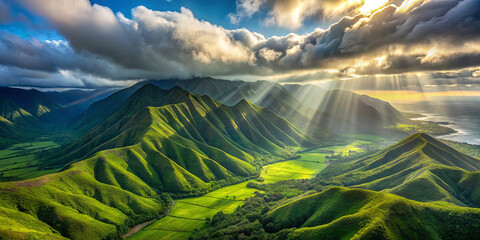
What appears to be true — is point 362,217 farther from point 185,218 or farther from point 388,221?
point 185,218

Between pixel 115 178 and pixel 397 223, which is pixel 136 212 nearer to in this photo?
pixel 115 178

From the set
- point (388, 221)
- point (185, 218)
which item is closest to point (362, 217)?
point (388, 221)

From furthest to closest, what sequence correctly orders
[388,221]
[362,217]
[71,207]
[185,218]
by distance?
[185,218], [71,207], [362,217], [388,221]

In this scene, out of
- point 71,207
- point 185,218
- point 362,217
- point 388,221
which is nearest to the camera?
point 388,221

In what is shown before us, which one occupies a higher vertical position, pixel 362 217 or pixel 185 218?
pixel 362 217

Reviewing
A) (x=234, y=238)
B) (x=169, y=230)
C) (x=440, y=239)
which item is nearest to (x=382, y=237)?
(x=440, y=239)

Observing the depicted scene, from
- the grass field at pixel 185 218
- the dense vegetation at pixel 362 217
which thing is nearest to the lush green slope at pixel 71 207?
the grass field at pixel 185 218

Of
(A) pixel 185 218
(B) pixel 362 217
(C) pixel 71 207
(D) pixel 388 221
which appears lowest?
(A) pixel 185 218

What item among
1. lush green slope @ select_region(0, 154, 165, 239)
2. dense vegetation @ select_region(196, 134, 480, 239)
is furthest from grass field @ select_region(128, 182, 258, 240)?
dense vegetation @ select_region(196, 134, 480, 239)

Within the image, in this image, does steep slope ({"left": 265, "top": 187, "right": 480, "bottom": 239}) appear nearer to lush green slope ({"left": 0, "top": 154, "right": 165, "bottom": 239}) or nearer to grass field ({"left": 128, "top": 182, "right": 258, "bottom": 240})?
grass field ({"left": 128, "top": 182, "right": 258, "bottom": 240})
